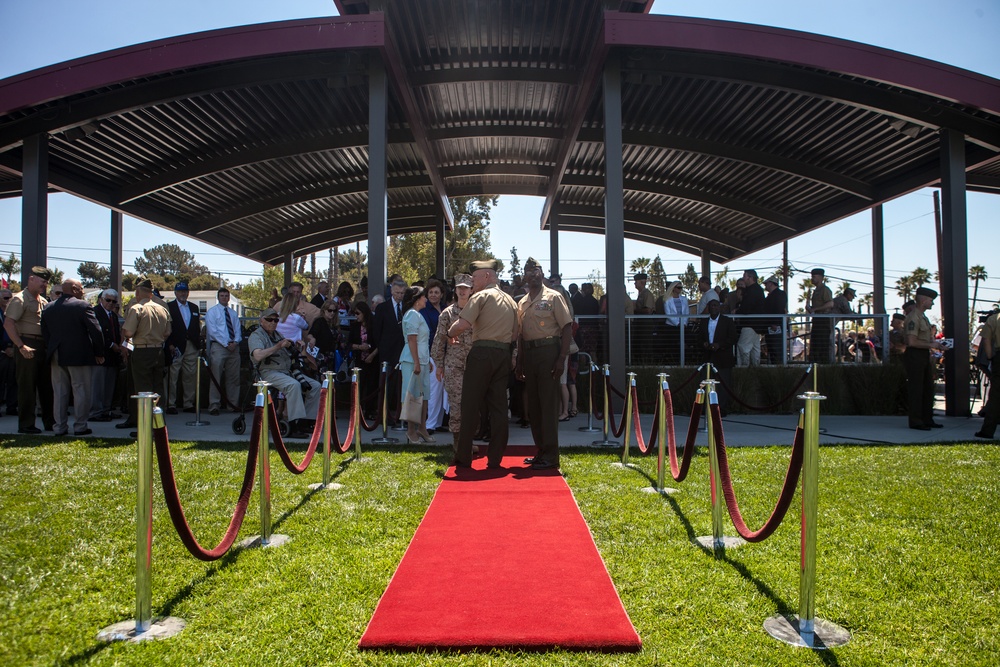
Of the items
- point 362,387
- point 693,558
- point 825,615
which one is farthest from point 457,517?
point 362,387

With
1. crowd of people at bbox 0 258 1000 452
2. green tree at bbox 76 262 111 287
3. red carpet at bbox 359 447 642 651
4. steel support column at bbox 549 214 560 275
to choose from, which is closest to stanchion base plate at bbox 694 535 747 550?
red carpet at bbox 359 447 642 651

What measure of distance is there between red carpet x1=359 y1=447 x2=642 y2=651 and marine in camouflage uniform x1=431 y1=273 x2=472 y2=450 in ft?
5.83

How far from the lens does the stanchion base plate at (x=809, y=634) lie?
3.17 metres

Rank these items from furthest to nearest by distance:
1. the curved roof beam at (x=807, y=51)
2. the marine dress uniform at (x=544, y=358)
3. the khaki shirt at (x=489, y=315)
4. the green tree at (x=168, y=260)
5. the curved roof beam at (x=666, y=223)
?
the green tree at (x=168, y=260) → the curved roof beam at (x=666, y=223) → the curved roof beam at (x=807, y=51) → the marine dress uniform at (x=544, y=358) → the khaki shirt at (x=489, y=315)

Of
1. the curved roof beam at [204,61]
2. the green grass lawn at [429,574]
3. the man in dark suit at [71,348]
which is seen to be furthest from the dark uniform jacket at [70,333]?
A: the curved roof beam at [204,61]

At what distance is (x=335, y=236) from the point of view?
66.4ft

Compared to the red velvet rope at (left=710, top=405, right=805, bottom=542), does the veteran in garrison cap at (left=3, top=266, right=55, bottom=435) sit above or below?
above

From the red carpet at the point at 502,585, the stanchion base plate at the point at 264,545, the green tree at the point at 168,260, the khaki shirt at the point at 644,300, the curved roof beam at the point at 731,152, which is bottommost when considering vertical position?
the red carpet at the point at 502,585

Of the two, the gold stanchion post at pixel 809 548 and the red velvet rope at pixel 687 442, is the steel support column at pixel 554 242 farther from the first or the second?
the gold stanchion post at pixel 809 548

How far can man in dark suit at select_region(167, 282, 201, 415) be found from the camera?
35.2 ft

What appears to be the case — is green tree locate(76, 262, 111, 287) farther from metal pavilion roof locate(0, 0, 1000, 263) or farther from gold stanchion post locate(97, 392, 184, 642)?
gold stanchion post locate(97, 392, 184, 642)

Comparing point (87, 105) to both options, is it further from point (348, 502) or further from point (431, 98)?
point (348, 502)

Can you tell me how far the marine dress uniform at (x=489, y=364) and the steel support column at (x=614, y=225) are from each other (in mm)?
3847

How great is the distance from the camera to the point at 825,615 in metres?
3.50
